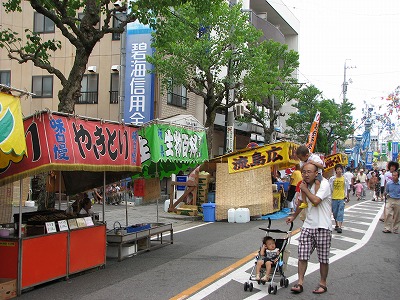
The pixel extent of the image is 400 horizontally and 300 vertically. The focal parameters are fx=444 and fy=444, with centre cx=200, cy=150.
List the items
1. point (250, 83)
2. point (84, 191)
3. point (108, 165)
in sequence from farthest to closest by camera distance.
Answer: point (250, 83) < point (84, 191) < point (108, 165)

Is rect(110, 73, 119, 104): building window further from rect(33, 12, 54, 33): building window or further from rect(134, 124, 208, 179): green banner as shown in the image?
rect(134, 124, 208, 179): green banner

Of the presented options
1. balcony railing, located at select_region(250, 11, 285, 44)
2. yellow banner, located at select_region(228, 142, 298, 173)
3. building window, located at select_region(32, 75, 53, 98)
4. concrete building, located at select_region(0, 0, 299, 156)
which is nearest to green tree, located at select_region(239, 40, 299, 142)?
concrete building, located at select_region(0, 0, 299, 156)

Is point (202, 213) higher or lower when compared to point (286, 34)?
lower

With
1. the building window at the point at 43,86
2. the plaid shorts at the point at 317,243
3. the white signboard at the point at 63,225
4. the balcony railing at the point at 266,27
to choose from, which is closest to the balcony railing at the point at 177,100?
the building window at the point at 43,86

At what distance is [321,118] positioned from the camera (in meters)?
38.9

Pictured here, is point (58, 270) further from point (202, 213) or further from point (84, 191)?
point (202, 213)

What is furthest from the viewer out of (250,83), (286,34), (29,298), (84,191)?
(286,34)

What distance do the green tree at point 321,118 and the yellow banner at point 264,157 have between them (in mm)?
20521

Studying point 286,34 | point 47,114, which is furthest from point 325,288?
point 286,34

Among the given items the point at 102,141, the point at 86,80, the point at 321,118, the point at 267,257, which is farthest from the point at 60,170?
the point at 321,118

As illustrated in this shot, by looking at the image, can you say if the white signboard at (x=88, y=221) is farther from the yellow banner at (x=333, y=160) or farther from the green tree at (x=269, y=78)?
the yellow banner at (x=333, y=160)

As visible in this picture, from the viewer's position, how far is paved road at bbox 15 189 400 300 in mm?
6578

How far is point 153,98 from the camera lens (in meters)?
21.4

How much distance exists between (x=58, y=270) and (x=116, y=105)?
17.0 m
